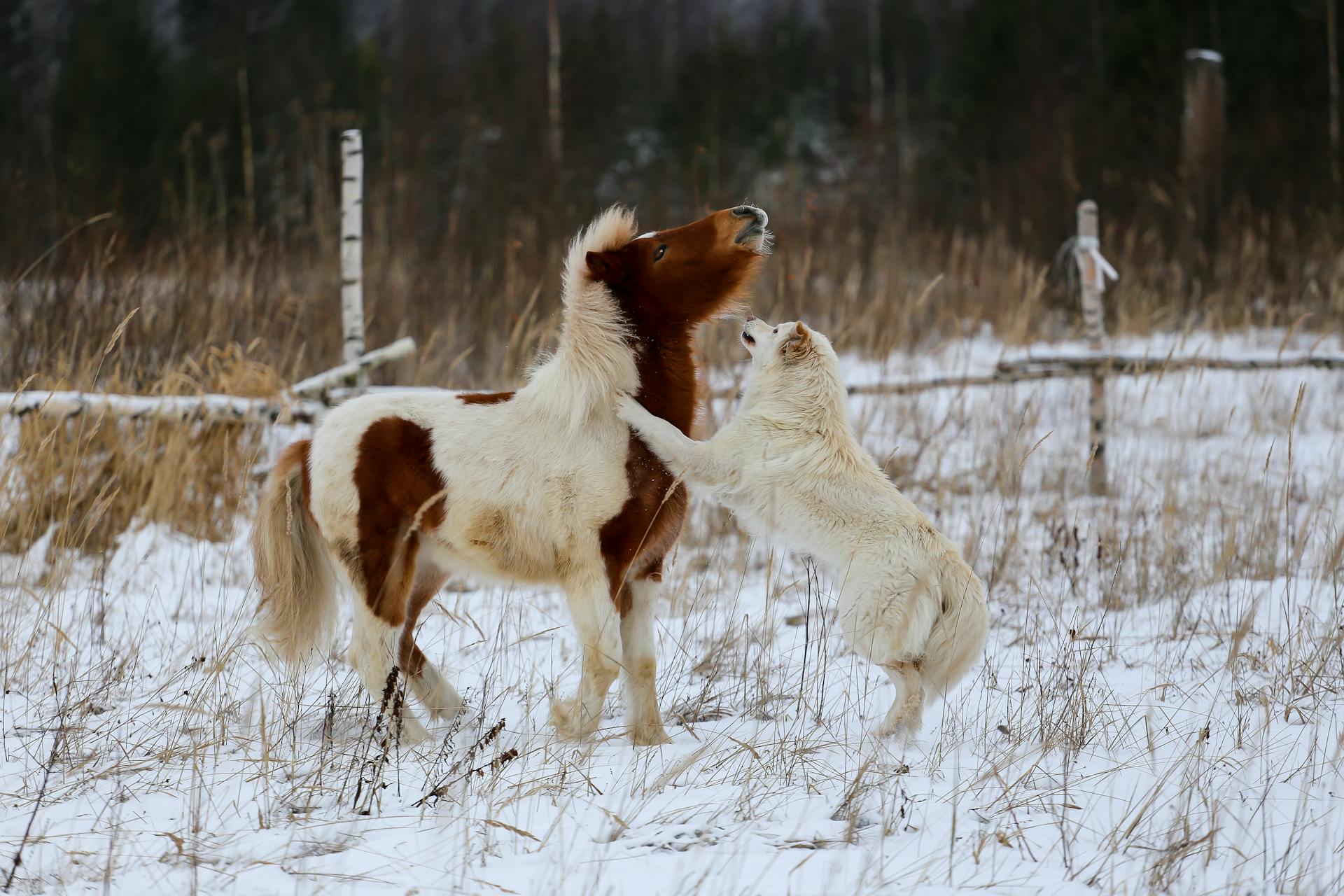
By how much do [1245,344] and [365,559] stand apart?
8291 millimetres

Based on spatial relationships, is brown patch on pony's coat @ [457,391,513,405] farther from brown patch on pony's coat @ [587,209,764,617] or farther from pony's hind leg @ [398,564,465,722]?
pony's hind leg @ [398,564,465,722]

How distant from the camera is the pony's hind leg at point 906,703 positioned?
9.50ft

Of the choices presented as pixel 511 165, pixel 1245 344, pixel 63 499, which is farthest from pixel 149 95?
pixel 1245 344

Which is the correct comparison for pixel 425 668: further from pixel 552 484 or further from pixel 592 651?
pixel 552 484

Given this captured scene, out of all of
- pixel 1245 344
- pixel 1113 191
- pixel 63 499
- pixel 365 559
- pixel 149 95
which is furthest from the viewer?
pixel 149 95

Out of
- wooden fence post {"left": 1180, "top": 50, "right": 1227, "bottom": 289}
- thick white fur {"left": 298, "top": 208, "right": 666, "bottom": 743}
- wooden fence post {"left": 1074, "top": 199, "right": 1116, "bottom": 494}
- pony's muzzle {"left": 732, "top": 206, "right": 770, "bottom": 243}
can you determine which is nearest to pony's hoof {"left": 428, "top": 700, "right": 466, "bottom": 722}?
thick white fur {"left": 298, "top": 208, "right": 666, "bottom": 743}

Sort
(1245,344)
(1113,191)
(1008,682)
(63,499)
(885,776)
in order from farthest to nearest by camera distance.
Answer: (1113,191), (1245,344), (63,499), (1008,682), (885,776)

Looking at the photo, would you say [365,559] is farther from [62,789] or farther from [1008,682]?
[1008,682]

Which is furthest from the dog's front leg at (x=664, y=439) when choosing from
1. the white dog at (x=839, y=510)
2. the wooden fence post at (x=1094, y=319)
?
the wooden fence post at (x=1094, y=319)

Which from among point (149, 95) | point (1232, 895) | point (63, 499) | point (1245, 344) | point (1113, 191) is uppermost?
point (149, 95)

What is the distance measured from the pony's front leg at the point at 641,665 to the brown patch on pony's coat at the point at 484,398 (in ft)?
2.17

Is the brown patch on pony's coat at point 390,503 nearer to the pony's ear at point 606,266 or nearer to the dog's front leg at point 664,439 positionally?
the dog's front leg at point 664,439

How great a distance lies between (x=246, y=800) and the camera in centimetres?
250

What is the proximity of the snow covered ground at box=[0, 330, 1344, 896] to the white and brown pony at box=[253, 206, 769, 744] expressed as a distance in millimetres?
202
